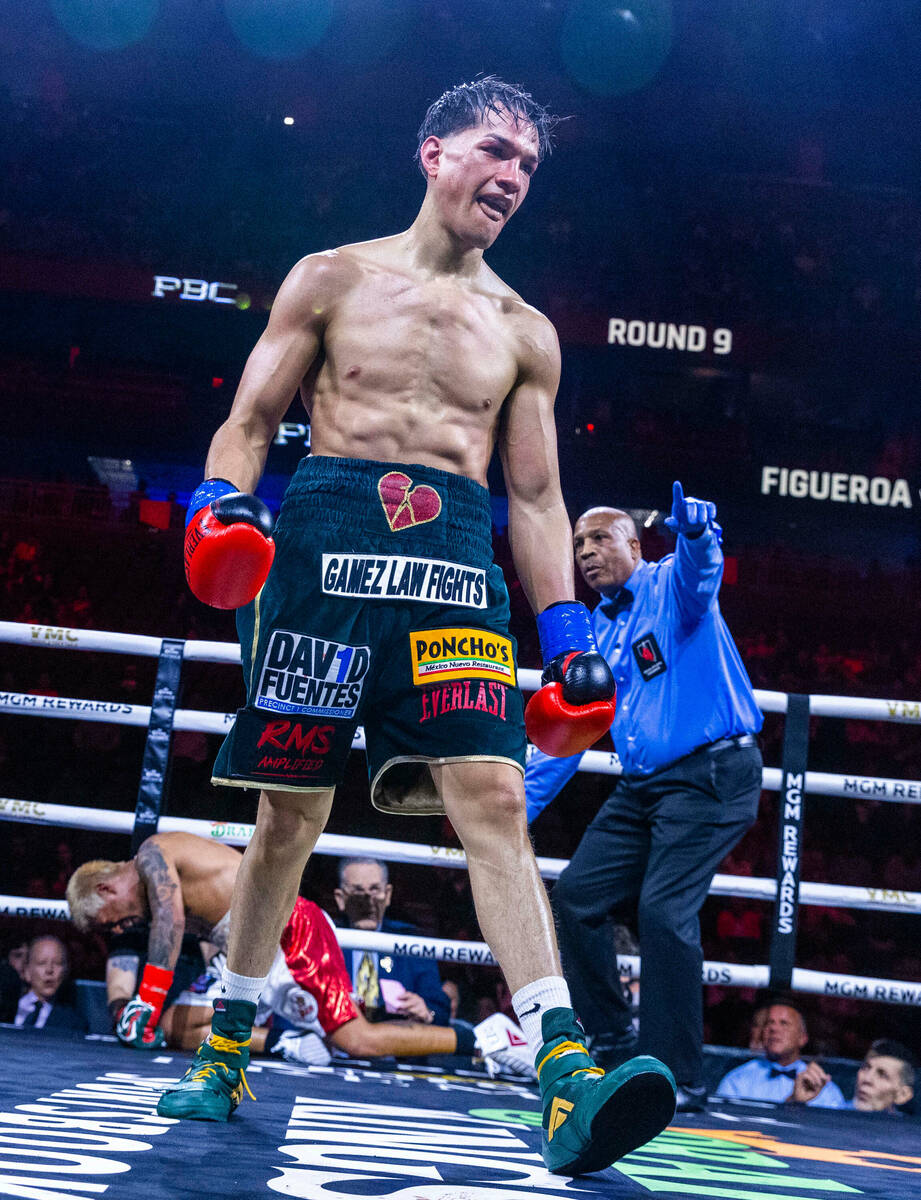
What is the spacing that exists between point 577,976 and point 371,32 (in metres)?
7.81

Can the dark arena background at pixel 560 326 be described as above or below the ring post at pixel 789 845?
above

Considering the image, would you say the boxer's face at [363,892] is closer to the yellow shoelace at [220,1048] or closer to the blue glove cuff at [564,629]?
the yellow shoelace at [220,1048]

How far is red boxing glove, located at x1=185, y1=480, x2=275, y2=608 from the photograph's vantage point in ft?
4.11

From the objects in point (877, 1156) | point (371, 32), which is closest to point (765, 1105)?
point (877, 1156)

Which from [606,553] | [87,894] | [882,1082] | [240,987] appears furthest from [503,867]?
[882,1082]

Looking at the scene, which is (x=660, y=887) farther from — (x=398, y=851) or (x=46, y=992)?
(x=46, y=992)

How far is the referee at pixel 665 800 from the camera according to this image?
227cm

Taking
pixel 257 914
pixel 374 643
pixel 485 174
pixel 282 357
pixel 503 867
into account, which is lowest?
pixel 257 914

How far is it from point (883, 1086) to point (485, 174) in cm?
232

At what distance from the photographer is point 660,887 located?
2.32 m

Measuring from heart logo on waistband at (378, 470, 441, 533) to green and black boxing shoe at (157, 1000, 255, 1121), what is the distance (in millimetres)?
705

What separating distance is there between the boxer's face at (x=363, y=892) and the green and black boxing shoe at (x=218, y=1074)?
175cm

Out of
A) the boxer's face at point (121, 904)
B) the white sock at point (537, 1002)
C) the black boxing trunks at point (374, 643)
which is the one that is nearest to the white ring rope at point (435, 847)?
the boxer's face at point (121, 904)

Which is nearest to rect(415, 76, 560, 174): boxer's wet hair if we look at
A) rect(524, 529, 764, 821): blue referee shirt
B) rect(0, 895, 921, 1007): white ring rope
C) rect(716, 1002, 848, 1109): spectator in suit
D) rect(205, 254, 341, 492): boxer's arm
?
rect(205, 254, 341, 492): boxer's arm
